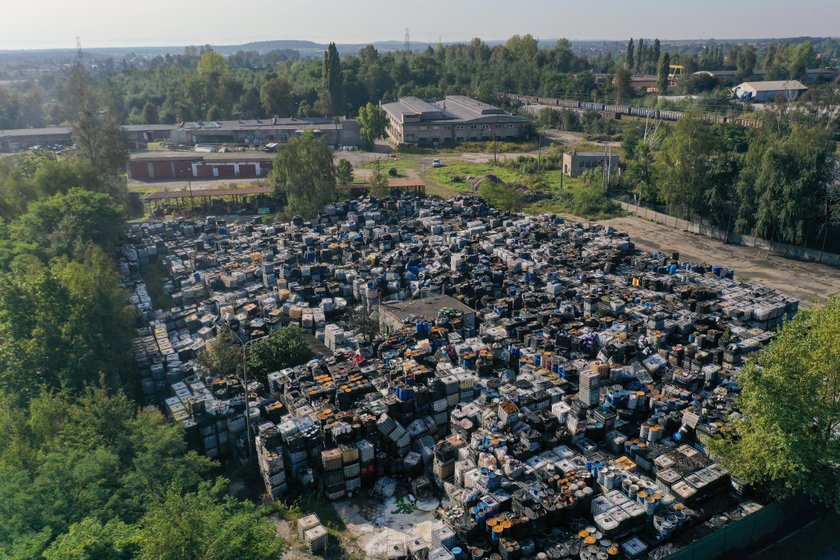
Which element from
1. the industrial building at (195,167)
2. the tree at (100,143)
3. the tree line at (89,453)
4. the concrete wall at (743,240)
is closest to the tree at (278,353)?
the tree line at (89,453)

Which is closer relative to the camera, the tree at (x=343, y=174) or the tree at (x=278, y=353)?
the tree at (x=278, y=353)

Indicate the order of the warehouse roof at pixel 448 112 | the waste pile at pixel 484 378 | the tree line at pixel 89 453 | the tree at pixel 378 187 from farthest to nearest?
the warehouse roof at pixel 448 112 < the tree at pixel 378 187 < the waste pile at pixel 484 378 < the tree line at pixel 89 453

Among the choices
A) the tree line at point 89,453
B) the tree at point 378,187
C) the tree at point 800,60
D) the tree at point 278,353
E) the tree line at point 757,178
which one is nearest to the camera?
the tree line at point 89,453

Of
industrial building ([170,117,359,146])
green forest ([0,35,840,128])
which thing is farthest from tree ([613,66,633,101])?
industrial building ([170,117,359,146])

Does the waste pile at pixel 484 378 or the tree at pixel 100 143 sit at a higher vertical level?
the tree at pixel 100 143

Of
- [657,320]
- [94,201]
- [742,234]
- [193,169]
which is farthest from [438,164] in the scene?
[657,320]

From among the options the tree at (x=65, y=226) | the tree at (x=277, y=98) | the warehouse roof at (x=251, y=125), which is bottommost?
the tree at (x=65, y=226)

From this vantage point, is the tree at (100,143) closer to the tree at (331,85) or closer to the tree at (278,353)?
the tree at (278,353)
